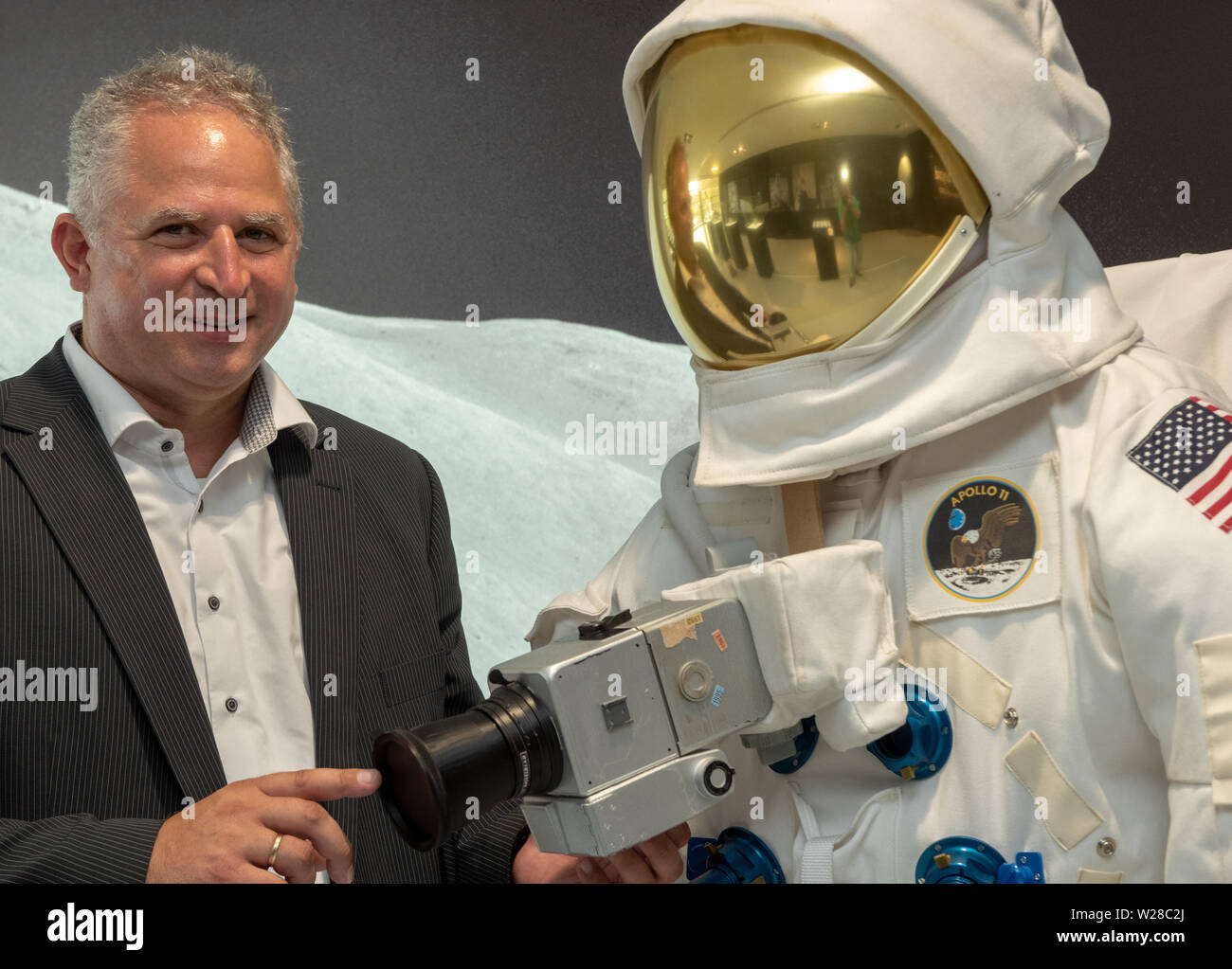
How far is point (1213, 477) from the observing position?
103 cm

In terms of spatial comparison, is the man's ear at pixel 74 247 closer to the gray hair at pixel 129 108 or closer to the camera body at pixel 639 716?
the gray hair at pixel 129 108

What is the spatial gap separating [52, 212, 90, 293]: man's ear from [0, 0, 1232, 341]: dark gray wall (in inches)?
31.6

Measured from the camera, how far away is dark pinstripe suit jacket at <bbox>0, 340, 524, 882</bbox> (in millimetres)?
1232

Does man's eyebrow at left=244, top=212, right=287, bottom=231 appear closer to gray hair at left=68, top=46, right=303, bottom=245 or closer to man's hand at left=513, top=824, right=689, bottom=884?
gray hair at left=68, top=46, right=303, bottom=245

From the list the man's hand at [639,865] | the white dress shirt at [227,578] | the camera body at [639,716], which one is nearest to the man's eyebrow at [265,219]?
the white dress shirt at [227,578]

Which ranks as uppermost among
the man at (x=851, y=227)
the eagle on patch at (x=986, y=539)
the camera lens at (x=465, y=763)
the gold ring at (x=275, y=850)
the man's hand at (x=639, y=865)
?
the man at (x=851, y=227)

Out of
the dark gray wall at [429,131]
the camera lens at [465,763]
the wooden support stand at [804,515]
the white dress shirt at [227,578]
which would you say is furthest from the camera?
the dark gray wall at [429,131]

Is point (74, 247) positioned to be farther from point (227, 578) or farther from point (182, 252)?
point (227, 578)

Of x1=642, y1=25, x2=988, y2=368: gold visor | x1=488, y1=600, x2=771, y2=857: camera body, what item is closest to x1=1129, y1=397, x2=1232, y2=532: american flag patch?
x1=642, y1=25, x2=988, y2=368: gold visor

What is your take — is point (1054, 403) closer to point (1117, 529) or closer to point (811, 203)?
point (1117, 529)

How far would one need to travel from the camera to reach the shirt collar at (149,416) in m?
1.38
